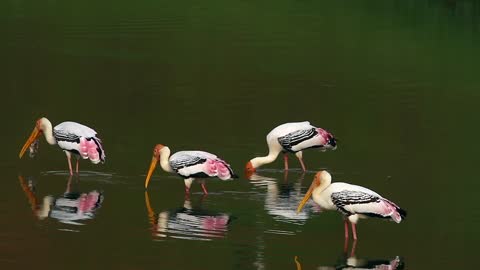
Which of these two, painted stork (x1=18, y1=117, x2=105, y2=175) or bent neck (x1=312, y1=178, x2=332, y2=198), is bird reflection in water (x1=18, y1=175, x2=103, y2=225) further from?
bent neck (x1=312, y1=178, x2=332, y2=198)

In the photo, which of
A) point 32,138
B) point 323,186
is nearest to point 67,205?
point 32,138

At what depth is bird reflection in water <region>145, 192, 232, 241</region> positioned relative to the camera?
2373 cm

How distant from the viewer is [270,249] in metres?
23.0

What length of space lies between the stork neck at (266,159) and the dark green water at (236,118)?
29 centimetres

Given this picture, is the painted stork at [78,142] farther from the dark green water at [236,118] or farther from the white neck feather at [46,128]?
the dark green water at [236,118]

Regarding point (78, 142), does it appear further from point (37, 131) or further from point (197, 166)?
point (197, 166)

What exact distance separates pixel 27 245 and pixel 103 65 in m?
21.0

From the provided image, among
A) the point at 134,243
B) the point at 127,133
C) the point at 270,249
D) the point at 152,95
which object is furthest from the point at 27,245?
the point at 152,95

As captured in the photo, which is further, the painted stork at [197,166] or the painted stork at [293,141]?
the painted stork at [293,141]

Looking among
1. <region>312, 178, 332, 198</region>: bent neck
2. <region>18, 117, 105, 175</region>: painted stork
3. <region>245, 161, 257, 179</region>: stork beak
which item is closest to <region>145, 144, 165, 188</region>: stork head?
<region>18, 117, 105, 175</region>: painted stork

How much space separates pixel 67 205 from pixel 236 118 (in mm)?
9973

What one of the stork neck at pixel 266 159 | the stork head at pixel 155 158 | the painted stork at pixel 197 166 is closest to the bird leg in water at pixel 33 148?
the stork head at pixel 155 158

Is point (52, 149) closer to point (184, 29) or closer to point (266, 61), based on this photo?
point (266, 61)

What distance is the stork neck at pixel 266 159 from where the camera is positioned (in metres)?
29.0
